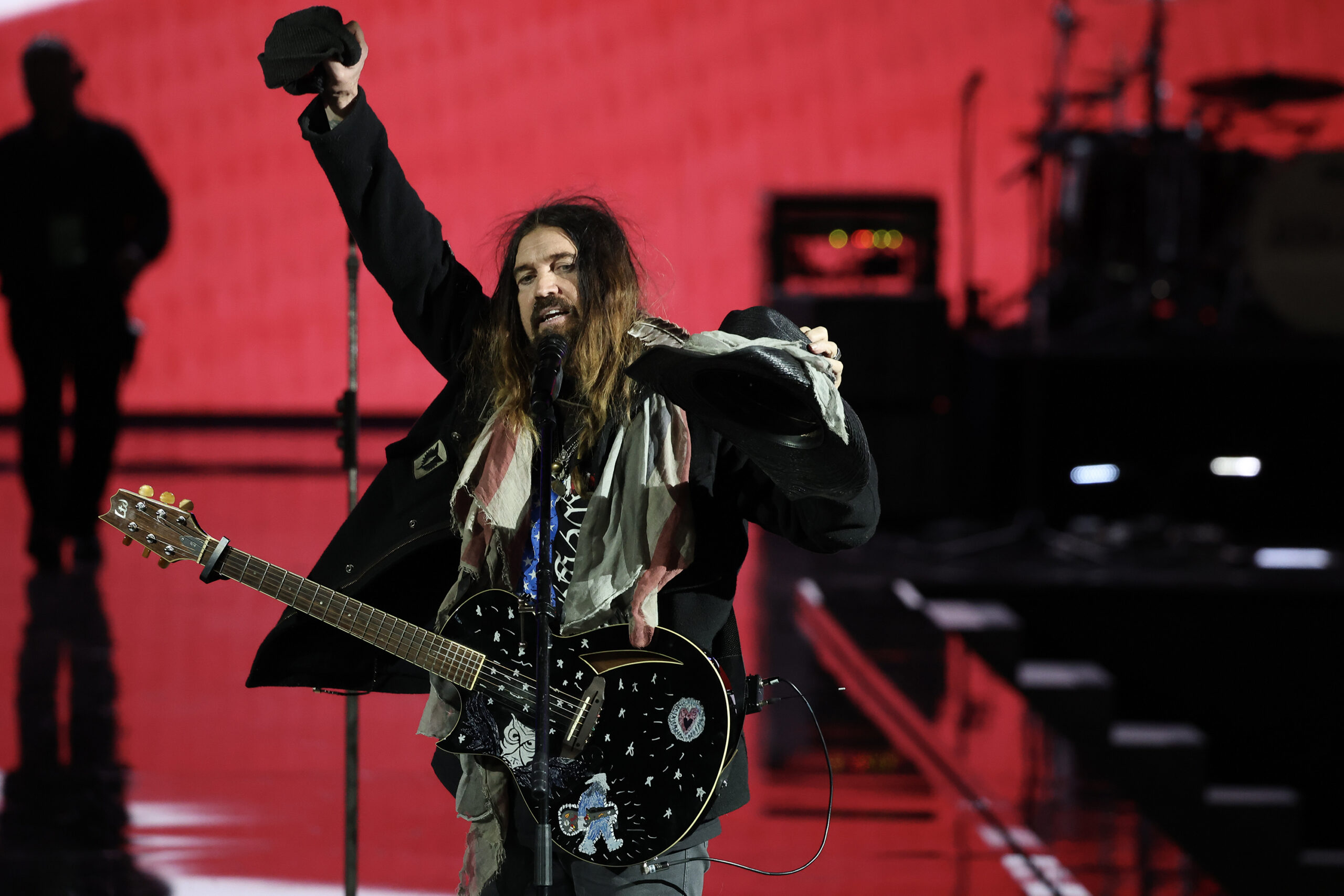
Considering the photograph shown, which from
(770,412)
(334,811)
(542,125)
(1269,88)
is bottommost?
(334,811)

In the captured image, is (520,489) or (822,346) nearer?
(822,346)

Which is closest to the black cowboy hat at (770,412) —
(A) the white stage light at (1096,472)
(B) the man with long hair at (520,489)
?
(B) the man with long hair at (520,489)

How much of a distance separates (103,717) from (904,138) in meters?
→ 5.49

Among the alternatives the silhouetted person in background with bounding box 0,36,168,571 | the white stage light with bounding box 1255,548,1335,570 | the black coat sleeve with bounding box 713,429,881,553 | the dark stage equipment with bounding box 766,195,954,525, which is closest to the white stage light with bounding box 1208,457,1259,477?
the white stage light with bounding box 1255,548,1335,570

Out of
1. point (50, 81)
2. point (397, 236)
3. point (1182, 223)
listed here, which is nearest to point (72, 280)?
point (50, 81)

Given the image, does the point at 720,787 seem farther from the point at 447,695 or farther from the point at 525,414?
the point at 525,414

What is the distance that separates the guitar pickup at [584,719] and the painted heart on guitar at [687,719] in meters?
0.09

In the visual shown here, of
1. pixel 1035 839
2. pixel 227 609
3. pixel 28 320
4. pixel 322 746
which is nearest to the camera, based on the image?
pixel 1035 839

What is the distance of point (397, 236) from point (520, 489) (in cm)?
35

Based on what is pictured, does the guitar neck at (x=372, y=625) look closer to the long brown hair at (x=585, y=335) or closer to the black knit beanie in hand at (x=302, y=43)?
the long brown hair at (x=585, y=335)

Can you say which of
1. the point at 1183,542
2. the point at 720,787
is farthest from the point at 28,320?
the point at 1183,542

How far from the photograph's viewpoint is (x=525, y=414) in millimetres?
1641

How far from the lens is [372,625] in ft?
5.32

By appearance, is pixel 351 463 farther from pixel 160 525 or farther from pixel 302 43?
pixel 302 43
